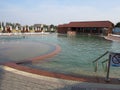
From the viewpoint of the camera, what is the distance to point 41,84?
481 cm

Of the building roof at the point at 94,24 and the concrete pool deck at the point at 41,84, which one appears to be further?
the building roof at the point at 94,24

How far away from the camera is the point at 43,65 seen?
793cm

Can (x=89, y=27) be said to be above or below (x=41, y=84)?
above

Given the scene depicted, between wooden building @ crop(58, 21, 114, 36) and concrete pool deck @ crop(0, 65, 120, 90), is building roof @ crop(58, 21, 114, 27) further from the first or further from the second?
concrete pool deck @ crop(0, 65, 120, 90)

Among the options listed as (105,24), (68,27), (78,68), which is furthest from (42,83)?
(68,27)

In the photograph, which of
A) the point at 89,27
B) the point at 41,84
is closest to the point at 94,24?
the point at 89,27

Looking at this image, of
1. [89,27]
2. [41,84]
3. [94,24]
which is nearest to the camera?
[41,84]

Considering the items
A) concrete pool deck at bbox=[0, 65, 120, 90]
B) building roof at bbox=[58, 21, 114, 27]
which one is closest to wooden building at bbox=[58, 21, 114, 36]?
building roof at bbox=[58, 21, 114, 27]

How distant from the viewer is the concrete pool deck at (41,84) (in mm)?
4680

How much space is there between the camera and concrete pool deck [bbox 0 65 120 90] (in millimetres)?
4680

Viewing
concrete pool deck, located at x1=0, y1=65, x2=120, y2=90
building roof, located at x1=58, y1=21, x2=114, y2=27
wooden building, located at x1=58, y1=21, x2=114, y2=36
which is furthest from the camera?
building roof, located at x1=58, y1=21, x2=114, y2=27

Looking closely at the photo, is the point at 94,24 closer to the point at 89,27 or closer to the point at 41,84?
the point at 89,27

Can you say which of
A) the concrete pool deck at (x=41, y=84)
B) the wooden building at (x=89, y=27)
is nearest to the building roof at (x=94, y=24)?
the wooden building at (x=89, y=27)

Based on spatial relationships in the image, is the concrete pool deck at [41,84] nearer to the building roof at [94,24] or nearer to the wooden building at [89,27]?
the wooden building at [89,27]
